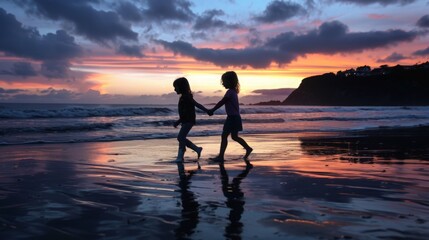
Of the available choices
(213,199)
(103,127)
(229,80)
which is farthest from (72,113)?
(213,199)

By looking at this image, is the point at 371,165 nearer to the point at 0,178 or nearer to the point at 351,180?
the point at 351,180

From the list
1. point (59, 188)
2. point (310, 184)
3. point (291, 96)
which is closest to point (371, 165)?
point (310, 184)

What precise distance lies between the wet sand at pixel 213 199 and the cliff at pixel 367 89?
4203 inches

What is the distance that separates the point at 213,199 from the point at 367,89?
119326 mm

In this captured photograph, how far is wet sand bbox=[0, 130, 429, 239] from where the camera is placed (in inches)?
139

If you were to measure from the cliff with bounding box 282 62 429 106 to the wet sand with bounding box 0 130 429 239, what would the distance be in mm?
106751

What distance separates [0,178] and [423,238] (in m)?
5.80

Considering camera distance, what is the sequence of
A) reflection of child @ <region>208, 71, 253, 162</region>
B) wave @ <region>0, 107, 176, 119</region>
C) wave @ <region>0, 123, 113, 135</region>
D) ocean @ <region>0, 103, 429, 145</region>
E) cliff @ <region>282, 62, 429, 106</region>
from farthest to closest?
cliff @ <region>282, 62, 429, 106</region>, wave @ <region>0, 107, 176, 119</region>, wave @ <region>0, 123, 113, 135</region>, ocean @ <region>0, 103, 429, 145</region>, reflection of child @ <region>208, 71, 253, 162</region>

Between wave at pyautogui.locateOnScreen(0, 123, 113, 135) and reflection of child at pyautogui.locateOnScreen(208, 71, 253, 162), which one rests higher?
reflection of child at pyautogui.locateOnScreen(208, 71, 253, 162)

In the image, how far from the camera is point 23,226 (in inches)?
143

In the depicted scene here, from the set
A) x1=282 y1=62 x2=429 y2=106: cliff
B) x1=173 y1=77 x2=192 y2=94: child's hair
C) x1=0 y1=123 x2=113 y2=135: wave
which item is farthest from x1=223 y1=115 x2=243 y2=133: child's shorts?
x1=282 y1=62 x2=429 y2=106: cliff

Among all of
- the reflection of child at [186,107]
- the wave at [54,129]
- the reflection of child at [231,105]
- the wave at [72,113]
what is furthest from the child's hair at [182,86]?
the wave at [72,113]

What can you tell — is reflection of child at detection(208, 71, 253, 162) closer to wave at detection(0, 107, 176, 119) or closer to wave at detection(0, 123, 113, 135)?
wave at detection(0, 123, 113, 135)

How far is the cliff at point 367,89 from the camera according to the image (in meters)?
108
